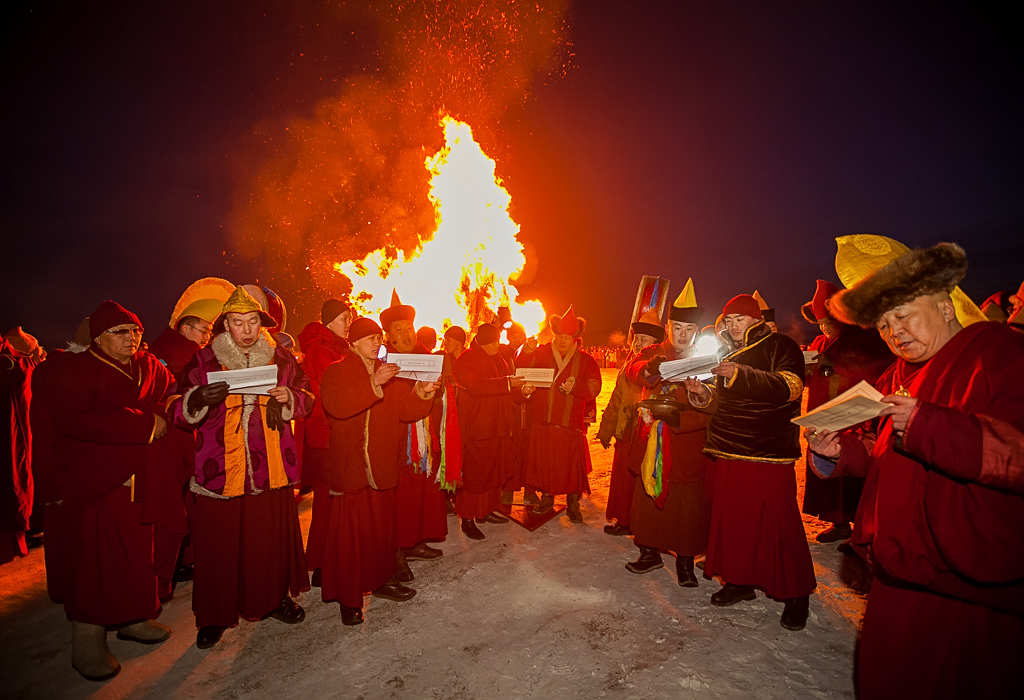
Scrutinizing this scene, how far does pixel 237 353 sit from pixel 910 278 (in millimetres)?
4753

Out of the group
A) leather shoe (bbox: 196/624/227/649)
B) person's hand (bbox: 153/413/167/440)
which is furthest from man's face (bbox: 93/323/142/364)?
leather shoe (bbox: 196/624/227/649)

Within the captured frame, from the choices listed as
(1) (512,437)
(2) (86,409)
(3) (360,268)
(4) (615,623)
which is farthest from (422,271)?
(4) (615,623)

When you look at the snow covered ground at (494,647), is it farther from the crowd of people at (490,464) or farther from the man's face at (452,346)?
the man's face at (452,346)

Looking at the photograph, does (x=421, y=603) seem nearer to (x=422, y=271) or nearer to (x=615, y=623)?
(x=615, y=623)

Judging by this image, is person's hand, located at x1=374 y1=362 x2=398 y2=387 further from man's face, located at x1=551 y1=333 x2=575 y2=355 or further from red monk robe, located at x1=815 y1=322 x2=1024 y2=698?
man's face, located at x1=551 y1=333 x2=575 y2=355

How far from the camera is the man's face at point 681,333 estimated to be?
527cm

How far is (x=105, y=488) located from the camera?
3.52m

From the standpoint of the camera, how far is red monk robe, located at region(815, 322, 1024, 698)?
176 centimetres

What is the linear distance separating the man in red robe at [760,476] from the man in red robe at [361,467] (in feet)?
9.84

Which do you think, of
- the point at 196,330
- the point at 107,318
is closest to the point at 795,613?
the point at 107,318

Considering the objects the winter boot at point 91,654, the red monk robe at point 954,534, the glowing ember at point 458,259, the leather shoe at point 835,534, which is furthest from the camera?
the glowing ember at point 458,259

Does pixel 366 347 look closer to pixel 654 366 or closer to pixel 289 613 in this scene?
pixel 289 613

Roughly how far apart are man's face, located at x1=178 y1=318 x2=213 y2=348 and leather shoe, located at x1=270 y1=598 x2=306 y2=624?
3009 mm

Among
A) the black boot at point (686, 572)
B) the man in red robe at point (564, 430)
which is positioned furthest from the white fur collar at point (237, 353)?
the black boot at point (686, 572)
